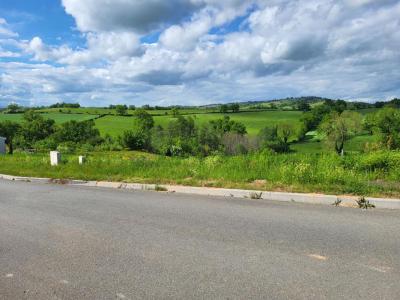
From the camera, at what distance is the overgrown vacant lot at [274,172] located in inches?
347

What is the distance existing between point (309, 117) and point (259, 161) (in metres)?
96.0

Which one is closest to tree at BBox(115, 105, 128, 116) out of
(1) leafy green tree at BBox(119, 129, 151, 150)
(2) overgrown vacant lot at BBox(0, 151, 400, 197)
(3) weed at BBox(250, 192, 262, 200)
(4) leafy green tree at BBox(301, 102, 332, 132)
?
(1) leafy green tree at BBox(119, 129, 151, 150)

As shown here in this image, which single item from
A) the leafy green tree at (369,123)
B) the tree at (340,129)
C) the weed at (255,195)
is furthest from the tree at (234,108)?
the weed at (255,195)

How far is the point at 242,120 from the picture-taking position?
120000 millimetres

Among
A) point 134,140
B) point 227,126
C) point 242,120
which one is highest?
point 242,120

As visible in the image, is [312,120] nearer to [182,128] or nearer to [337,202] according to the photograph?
[182,128]

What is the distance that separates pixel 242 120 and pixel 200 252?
116120mm

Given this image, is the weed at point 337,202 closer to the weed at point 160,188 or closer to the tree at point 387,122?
the weed at point 160,188

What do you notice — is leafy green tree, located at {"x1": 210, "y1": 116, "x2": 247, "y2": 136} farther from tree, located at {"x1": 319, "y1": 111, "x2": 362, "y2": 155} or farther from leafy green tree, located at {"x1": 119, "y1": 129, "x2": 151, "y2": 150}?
tree, located at {"x1": 319, "y1": 111, "x2": 362, "y2": 155}

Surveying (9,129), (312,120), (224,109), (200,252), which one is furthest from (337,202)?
(224,109)

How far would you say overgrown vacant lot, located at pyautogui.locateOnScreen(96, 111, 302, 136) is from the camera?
356ft

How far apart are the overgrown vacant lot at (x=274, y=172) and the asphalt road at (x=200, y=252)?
1305 millimetres

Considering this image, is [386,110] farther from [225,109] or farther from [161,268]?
[161,268]

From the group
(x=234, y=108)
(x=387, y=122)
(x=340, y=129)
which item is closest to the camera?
(x=387, y=122)
